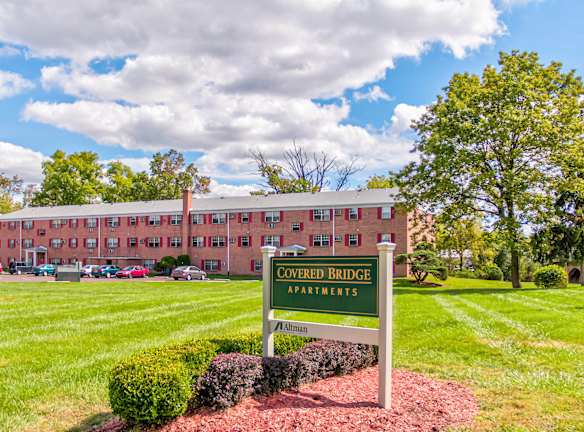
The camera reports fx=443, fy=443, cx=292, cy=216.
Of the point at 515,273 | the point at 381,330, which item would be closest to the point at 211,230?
the point at 515,273

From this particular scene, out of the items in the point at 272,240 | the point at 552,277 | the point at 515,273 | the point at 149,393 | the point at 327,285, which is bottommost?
the point at 552,277

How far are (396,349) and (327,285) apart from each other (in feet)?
13.0

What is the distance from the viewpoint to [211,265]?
47.8 m

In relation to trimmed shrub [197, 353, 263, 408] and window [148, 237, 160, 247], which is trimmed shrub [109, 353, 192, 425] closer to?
trimmed shrub [197, 353, 263, 408]

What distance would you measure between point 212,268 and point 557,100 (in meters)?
34.9

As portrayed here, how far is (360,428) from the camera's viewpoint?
4.50m

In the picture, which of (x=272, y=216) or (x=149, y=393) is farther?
(x=272, y=216)

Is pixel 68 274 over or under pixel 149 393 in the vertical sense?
under

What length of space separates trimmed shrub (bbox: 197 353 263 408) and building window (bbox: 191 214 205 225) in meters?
44.1

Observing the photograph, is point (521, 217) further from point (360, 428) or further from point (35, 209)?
point (35, 209)

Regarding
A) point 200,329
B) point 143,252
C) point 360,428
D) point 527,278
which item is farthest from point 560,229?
point 143,252

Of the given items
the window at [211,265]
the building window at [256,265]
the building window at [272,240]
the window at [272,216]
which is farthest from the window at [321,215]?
the window at [211,265]

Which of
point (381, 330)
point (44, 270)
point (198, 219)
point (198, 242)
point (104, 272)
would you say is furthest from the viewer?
point (198, 219)

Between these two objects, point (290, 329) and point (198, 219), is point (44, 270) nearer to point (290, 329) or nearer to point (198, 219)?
point (198, 219)
